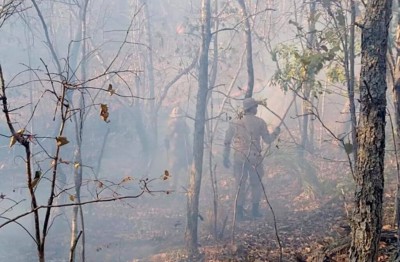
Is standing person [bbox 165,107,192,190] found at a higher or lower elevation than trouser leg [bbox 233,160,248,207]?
higher

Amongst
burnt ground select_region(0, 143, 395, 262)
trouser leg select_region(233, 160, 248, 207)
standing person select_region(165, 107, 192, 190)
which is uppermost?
standing person select_region(165, 107, 192, 190)

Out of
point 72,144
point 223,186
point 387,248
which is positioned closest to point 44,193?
point 72,144

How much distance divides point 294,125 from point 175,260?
12557 millimetres

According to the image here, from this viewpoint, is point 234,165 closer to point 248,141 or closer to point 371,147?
point 248,141

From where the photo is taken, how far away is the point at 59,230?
12.8 meters

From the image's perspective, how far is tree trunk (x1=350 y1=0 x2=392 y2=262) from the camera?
11.5 ft

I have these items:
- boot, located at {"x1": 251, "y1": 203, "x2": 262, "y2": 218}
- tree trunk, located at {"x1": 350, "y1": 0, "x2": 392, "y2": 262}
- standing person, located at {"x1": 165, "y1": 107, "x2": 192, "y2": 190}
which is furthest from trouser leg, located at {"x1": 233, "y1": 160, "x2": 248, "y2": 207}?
tree trunk, located at {"x1": 350, "y1": 0, "x2": 392, "y2": 262}

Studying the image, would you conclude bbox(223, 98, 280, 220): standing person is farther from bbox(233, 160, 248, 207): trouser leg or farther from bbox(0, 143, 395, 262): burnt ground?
bbox(0, 143, 395, 262): burnt ground

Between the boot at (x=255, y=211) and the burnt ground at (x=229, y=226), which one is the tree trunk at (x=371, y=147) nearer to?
the burnt ground at (x=229, y=226)

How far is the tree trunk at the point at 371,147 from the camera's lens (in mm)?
3516

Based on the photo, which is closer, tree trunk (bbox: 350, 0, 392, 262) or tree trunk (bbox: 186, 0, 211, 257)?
tree trunk (bbox: 350, 0, 392, 262)

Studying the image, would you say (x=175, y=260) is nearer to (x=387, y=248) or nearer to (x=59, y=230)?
(x=387, y=248)

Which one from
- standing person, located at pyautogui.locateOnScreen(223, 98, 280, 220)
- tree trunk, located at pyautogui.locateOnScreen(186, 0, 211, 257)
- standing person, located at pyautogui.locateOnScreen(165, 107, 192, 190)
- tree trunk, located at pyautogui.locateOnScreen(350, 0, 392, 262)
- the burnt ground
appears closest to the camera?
tree trunk, located at pyautogui.locateOnScreen(350, 0, 392, 262)

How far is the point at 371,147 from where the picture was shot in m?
3.53
